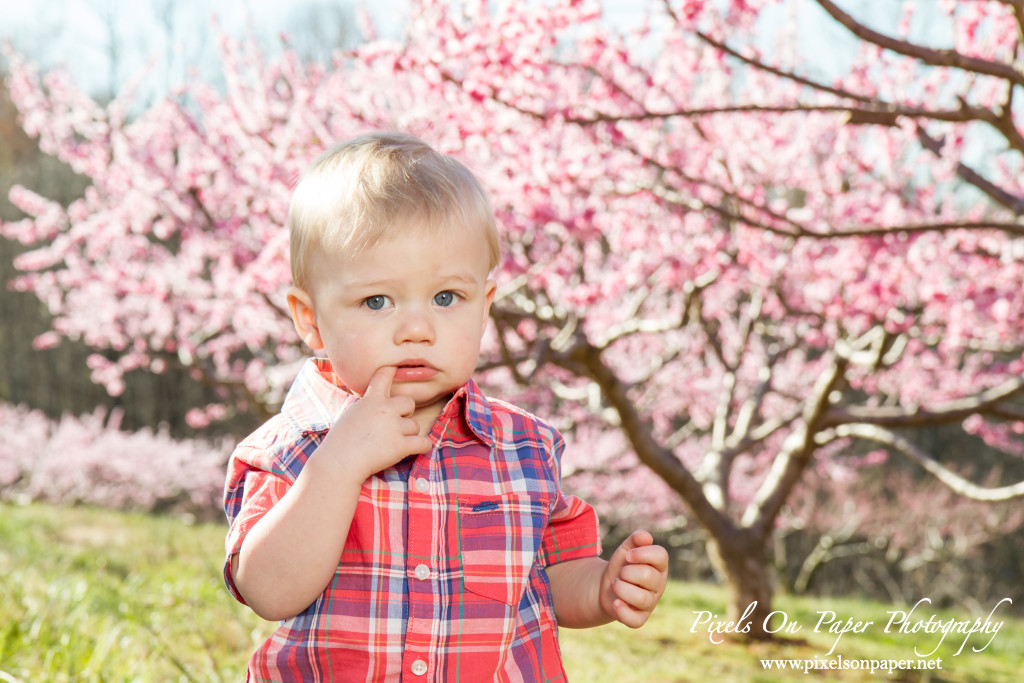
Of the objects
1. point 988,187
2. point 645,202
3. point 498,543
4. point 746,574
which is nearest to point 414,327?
point 498,543

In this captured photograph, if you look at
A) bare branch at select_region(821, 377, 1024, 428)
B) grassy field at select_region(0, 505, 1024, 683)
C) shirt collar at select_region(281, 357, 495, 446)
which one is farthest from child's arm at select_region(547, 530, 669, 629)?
bare branch at select_region(821, 377, 1024, 428)

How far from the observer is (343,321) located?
1.25m

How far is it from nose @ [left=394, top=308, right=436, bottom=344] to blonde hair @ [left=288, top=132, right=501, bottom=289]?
12 centimetres

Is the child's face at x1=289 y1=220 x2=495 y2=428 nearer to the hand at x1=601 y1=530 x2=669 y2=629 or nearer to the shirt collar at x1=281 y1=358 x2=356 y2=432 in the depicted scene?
the shirt collar at x1=281 y1=358 x2=356 y2=432

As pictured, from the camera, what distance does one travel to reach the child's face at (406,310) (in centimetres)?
123

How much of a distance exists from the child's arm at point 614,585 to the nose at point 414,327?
44 cm

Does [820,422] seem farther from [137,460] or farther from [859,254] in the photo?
[137,460]

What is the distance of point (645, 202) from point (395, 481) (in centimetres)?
408

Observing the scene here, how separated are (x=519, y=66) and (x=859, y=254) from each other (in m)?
2.29

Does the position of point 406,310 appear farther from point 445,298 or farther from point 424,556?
point 424,556

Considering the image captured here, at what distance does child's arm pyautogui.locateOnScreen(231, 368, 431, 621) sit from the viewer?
3.74 feet

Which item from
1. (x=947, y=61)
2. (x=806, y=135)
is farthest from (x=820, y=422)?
(x=947, y=61)

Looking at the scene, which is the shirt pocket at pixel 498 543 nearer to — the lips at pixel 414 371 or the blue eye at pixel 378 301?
the lips at pixel 414 371

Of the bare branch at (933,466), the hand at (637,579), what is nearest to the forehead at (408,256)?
the hand at (637,579)
